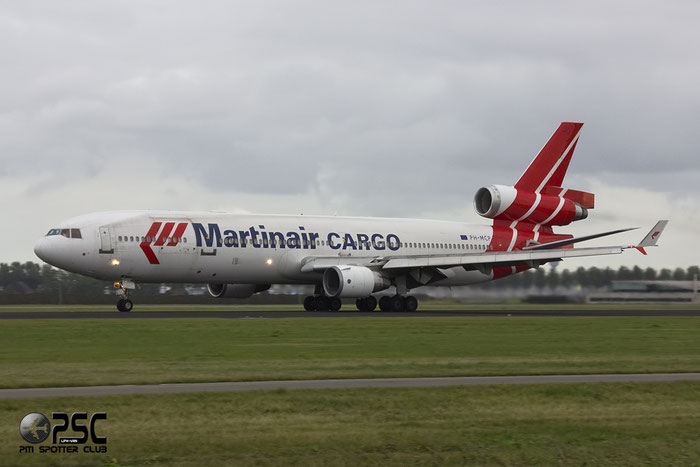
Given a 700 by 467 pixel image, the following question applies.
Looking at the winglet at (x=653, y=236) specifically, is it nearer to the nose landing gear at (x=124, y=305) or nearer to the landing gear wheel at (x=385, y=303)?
the landing gear wheel at (x=385, y=303)

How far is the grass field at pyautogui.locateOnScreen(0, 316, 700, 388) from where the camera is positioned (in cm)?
2402

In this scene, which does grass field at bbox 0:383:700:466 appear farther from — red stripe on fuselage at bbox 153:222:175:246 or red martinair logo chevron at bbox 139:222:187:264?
red stripe on fuselage at bbox 153:222:175:246

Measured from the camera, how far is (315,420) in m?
17.6

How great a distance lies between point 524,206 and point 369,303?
42.3 feet

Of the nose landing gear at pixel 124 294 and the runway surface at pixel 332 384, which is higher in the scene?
the nose landing gear at pixel 124 294

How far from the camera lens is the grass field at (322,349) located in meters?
24.0

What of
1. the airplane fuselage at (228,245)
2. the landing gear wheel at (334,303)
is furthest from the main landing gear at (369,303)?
the airplane fuselage at (228,245)

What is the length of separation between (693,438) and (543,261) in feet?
144

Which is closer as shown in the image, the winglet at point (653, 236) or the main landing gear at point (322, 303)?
the winglet at point (653, 236)

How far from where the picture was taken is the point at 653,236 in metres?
53.9

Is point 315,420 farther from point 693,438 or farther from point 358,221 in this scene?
point 358,221
